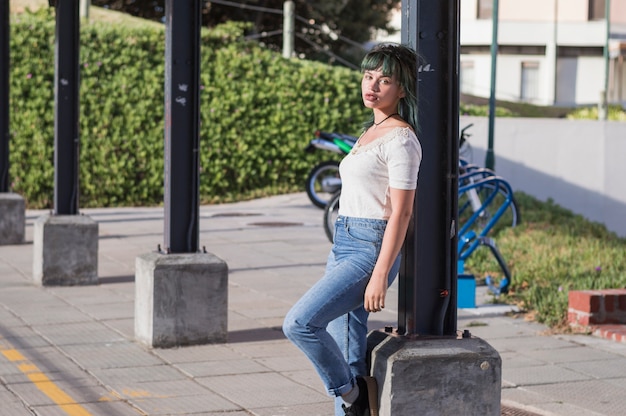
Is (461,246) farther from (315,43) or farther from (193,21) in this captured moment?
(315,43)

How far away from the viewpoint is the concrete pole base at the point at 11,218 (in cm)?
1432

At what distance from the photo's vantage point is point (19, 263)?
12.8 meters

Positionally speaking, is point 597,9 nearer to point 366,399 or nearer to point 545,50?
point 545,50

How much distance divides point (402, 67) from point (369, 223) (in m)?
0.69

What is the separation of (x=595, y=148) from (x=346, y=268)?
14611mm

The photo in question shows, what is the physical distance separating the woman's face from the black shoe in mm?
1206

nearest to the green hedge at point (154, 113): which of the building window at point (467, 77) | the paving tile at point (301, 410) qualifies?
the paving tile at point (301, 410)

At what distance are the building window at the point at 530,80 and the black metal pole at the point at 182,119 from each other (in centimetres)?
4394

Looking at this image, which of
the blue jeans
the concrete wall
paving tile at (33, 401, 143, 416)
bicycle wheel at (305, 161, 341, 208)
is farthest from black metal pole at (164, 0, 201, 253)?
the concrete wall

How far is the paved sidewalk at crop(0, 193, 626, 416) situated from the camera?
6816 millimetres

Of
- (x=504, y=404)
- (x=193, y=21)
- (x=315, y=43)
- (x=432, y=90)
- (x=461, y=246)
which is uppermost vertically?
(x=315, y=43)

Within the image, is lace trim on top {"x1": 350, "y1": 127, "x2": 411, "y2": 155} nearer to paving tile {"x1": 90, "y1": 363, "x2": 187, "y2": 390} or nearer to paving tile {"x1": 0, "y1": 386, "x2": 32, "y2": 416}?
paving tile {"x1": 0, "y1": 386, "x2": 32, "y2": 416}

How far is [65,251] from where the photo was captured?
11.3m

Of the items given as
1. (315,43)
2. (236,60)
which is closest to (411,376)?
(236,60)
